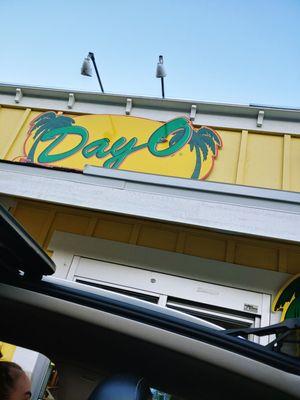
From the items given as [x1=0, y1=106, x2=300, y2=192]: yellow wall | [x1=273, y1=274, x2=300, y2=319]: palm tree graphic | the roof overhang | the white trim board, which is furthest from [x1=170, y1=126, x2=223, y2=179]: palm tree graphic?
[x1=273, y1=274, x2=300, y2=319]: palm tree graphic

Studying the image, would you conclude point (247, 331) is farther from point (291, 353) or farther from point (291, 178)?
point (291, 178)

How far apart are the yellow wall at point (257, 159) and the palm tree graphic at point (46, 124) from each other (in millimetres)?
377

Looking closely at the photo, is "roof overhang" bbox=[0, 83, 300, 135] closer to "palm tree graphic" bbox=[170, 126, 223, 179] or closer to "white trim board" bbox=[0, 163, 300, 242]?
"palm tree graphic" bbox=[170, 126, 223, 179]

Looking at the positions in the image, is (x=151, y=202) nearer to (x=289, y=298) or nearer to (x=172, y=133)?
(x=289, y=298)

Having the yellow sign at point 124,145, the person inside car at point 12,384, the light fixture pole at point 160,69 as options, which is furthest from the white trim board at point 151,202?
the light fixture pole at point 160,69

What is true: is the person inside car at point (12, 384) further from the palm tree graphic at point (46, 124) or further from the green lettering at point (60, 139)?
the palm tree graphic at point (46, 124)

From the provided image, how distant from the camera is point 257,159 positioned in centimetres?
479

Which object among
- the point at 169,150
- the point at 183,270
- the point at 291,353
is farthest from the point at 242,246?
the point at 291,353

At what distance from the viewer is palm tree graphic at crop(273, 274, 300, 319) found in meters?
3.51

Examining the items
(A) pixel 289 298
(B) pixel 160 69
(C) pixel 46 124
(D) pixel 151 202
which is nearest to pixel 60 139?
(C) pixel 46 124

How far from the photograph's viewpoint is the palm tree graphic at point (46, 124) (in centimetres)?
543

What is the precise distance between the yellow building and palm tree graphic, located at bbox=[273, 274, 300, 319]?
0.05m

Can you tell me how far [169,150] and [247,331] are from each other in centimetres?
413

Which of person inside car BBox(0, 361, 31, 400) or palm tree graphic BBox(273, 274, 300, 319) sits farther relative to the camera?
palm tree graphic BBox(273, 274, 300, 319)
